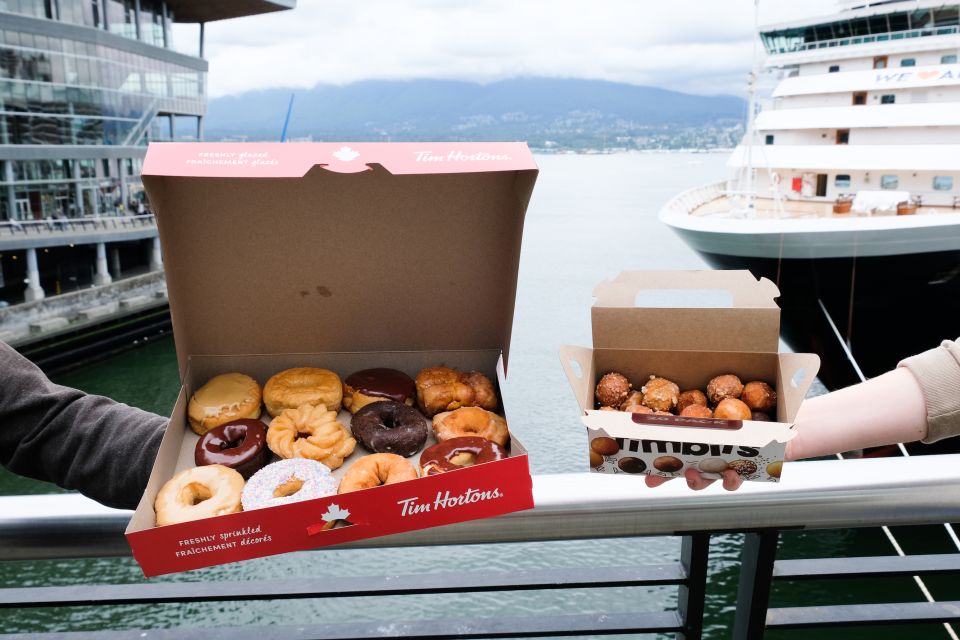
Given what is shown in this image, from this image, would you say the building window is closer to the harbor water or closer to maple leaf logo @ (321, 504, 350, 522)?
the harbor water

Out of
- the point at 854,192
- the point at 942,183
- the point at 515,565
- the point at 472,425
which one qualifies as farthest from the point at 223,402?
the point at 854,192

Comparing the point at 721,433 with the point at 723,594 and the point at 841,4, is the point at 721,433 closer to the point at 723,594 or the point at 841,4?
the point at 723,594

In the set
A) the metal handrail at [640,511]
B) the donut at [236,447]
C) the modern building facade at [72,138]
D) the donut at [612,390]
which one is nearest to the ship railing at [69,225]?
the modern building facade at [72,138]

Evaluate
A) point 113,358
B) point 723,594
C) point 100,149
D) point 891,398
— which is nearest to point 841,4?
point 723,594

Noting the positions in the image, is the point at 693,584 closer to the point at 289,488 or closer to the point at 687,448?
the point at 687,448

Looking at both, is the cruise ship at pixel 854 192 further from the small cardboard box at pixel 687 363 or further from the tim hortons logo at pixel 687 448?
the tim hortons logo at pixel 687 448

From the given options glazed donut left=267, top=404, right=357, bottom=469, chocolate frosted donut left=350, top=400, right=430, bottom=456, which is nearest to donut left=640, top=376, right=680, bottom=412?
chocolate frosted donut left=350, top=400, right=430, bottom=456
